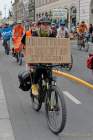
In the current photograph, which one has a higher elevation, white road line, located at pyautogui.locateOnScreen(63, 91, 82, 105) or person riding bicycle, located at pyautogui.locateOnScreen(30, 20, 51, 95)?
person riding bicycle, located at pyautogui.locateOnScreen(30, 20, 51, 95)

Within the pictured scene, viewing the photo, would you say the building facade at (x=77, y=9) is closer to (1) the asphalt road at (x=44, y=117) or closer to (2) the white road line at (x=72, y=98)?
(1) the asphalt road at (x=44, y=117)

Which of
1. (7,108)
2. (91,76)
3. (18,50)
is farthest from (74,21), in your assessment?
(7,108)

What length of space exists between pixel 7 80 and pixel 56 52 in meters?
6.21

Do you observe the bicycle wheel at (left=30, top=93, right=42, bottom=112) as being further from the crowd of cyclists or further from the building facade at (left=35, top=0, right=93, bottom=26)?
the building facade at (left=35, top=0, right=93, bottom=26)

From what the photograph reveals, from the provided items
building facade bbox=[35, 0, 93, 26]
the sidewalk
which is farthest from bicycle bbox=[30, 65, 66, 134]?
building facade bbox=[35, 0, 93, 26]

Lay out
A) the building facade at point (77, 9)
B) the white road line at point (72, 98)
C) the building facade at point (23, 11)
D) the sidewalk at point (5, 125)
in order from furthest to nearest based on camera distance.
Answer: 1. the building facade at point (23, 11)
2. the building facade at point (77, 9)
3. the white road line at point (72, 98)
4. the sidewalk at point (5, 125)

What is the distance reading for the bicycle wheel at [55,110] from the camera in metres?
7.23

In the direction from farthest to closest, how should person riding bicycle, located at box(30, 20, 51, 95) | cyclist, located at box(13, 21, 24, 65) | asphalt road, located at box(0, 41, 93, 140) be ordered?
cyclist, located at box(13, 21, 24, 65), person riding bicycle, located at box(30, 20, 51, 95), asphalt road, located at box(0, 41, 93, 140)

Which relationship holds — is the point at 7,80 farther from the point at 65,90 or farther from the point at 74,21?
the point at 74,21

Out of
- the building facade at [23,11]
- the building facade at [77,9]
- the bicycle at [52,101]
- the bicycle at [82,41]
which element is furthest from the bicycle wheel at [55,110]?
the building facade at [23,11]

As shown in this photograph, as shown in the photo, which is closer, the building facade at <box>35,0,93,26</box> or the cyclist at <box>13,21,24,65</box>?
the cyclist at <box>13,21,24,65</box>

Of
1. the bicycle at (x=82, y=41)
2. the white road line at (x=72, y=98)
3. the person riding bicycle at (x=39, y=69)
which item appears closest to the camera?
the person riding bicycle at (x=39, y=69)

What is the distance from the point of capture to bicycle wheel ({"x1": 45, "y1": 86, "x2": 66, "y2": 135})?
7.23 meters

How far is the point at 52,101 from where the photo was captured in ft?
24.9
